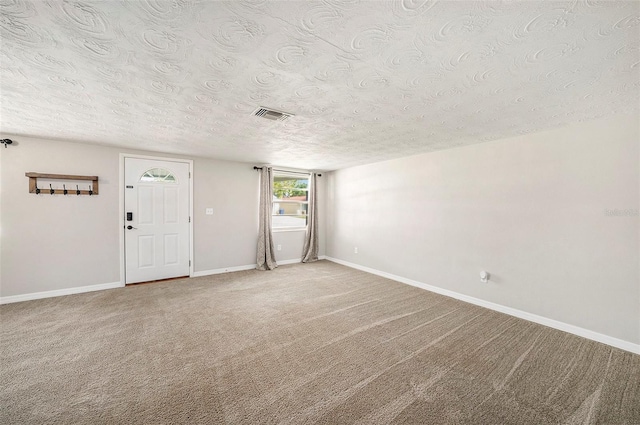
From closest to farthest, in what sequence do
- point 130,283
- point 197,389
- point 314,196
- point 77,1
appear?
point 77,1 < point 197,389 < point 130,283 < point 314,196

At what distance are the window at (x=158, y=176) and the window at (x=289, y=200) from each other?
2.07 meters

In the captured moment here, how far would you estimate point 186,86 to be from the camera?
6.38 feet

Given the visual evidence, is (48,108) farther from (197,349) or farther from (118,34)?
(197,349)

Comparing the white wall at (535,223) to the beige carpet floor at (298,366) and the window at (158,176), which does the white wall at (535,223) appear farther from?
the window at (158,176)

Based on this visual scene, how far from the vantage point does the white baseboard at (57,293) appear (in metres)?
3.40

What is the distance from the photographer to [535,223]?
3037mm

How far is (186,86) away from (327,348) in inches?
101

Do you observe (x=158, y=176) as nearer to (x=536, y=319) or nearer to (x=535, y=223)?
(x=535, y=223)

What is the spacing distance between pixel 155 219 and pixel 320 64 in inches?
163

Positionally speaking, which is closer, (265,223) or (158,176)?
(158,176)

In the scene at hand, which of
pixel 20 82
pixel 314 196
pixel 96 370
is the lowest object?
pixel 96 370

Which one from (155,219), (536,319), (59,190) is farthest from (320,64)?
(59,190)

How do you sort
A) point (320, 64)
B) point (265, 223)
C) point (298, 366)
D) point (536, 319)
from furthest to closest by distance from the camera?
point (265, 223), point (536, 319), point (298, 366), point (320, 64)

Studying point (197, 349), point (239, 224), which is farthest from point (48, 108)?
point (239, 224)
